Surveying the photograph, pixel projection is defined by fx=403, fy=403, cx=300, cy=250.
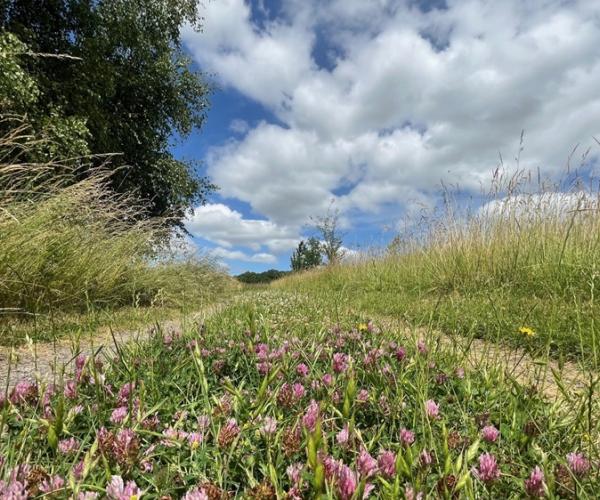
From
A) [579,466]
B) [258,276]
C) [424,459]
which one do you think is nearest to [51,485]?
[424,459]

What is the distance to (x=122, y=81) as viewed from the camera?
13.7 meters

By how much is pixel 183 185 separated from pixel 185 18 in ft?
19.9

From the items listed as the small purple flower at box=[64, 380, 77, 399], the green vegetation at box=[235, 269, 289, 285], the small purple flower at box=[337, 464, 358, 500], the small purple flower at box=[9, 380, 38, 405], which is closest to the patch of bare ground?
the small purple flower at box=[337, 464, 358, 500]

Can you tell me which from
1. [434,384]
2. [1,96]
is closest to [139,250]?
[1,96]

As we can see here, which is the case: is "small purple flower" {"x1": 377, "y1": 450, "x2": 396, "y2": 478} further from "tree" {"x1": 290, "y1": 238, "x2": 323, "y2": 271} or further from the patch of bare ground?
"tree" {"x1": 290, "y1": 238, "x2": 323, "y2": 271}

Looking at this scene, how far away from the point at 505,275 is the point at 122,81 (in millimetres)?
13380

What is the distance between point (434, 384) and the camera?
6.05 ft

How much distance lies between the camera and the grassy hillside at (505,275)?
141 inches

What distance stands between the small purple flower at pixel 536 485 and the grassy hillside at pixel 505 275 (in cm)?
221

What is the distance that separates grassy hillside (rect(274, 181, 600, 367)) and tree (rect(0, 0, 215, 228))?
6850mm

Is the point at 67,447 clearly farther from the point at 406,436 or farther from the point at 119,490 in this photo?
the point at 406,436

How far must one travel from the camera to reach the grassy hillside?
358 centimetres

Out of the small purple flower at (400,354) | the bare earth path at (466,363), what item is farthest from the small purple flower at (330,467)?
the small purple flower at (400,354)

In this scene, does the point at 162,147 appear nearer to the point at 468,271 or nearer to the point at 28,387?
the point at 468,271
